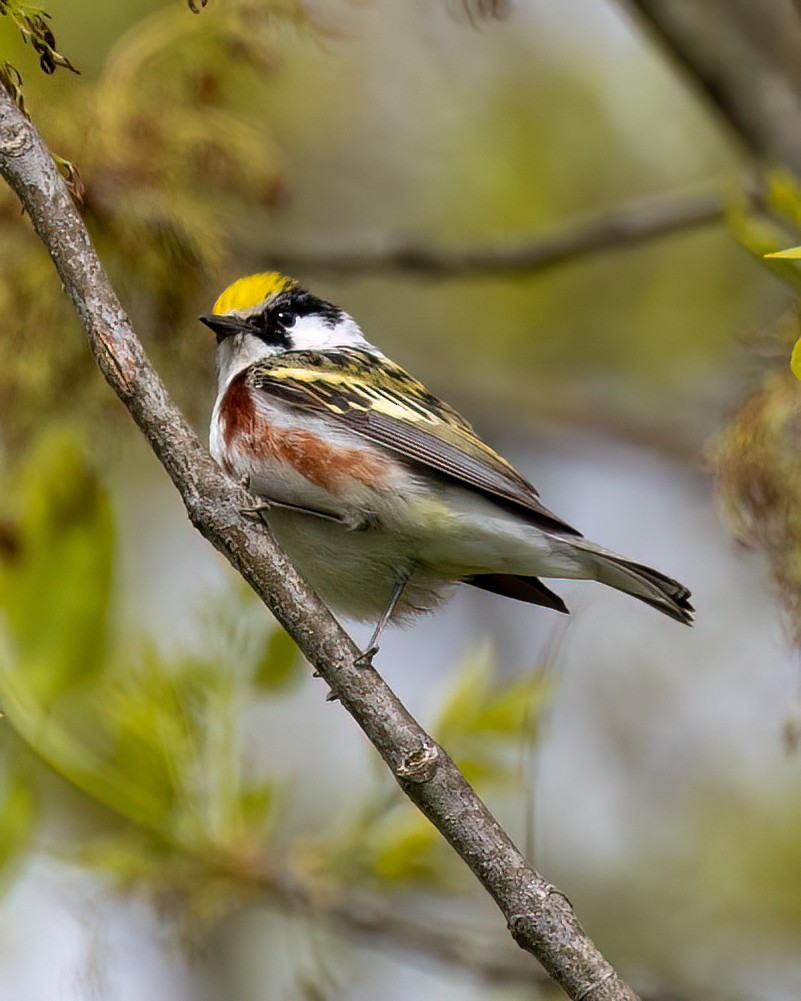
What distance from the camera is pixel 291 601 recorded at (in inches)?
106

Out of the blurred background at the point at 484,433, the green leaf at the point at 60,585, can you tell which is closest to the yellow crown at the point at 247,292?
the blurred background at the point at 484,433

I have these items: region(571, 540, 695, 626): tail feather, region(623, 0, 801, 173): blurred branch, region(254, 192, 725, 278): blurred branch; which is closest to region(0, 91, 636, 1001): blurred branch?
region(571, 540, 695, 626): tail feather

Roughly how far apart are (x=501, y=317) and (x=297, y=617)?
5016 millimetres

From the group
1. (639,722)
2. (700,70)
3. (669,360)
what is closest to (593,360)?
(669,360)

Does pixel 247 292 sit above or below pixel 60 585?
above

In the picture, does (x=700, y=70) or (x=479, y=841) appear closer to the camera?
(x=479, y=841)

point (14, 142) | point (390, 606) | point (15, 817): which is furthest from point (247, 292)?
point (14, 142)

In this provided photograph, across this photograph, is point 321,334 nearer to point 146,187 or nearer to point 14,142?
point 146,187

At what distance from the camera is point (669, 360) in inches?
293

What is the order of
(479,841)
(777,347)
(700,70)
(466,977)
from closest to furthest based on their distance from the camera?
(479,841), (777,347), (466,977), (700,70)

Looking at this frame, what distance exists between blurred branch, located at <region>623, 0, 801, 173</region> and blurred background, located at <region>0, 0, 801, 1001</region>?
0.01 m

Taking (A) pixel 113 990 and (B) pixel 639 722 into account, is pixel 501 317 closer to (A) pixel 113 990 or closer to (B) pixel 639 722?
(B) pixel 639 722

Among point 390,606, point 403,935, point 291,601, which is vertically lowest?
point 403,935

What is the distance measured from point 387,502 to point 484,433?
327 cm
